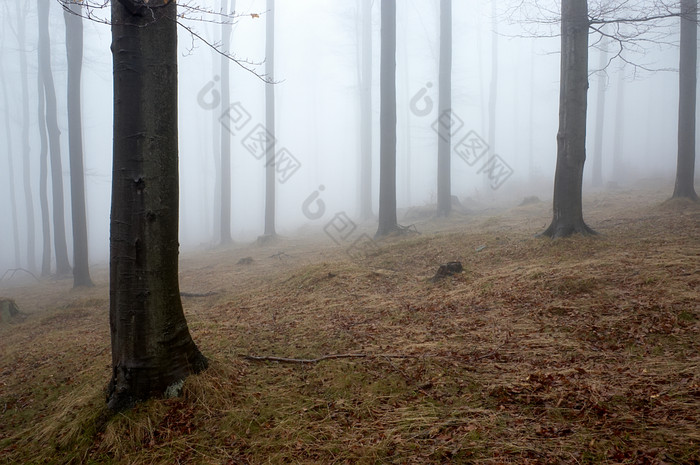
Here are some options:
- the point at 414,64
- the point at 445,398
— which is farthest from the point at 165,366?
the point at 414,64

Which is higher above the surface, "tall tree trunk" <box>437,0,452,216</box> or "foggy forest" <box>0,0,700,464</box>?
"tall tree trunk" <box>437,0,452,216</box>

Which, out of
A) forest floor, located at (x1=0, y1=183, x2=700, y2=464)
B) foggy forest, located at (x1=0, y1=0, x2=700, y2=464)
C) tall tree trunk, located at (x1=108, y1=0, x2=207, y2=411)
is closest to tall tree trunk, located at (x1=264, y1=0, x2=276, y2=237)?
foggy forest, located at (x1=0, y1=0, x2=700, y2=464)

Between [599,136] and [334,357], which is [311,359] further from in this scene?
[599,136]

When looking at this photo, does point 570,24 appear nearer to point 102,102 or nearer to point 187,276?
point 187,276

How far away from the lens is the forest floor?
234cm

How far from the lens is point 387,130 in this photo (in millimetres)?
11977

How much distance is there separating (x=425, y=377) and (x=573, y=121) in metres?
6.14

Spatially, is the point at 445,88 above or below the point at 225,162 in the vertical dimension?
above

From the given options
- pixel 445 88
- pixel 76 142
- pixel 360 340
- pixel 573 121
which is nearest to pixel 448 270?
pixel 360 340

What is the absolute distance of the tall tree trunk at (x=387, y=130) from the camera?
11.8m

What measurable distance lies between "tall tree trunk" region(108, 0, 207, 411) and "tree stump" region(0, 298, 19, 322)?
731cm

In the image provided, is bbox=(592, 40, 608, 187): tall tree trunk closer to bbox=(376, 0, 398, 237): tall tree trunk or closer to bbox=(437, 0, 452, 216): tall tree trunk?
bbox=(437, 0, 452, 216): tall tree trunk

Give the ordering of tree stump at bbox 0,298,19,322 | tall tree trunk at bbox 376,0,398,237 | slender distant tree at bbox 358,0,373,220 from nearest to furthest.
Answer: tree stump at bbox 0,298,19,322, tall tree trunk at bbox 376,0,398,237, slender distant tree at bbox 358,0,373,220

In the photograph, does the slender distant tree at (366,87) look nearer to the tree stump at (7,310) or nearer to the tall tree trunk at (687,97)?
the tall tree trunk at (687,97)
